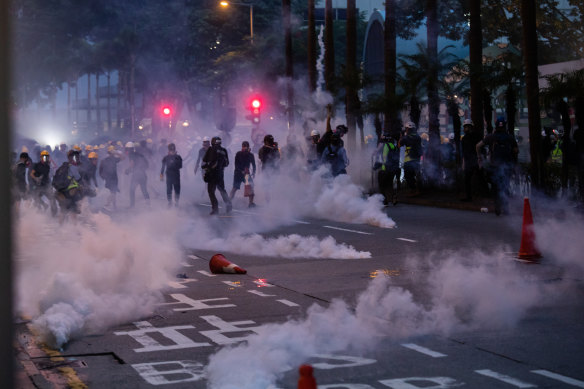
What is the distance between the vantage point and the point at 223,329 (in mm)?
8562

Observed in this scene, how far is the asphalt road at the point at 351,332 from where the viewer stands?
6680mm

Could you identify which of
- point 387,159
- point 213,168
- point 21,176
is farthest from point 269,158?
point 21,176

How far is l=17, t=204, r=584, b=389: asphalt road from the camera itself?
21.9 ft

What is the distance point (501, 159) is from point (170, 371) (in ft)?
50.0

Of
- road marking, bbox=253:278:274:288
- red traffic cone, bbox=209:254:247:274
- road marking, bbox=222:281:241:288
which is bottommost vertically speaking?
road marking, bbox=222:281:241:288

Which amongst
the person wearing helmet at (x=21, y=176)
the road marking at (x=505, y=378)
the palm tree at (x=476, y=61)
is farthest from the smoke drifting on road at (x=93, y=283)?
the palm tree at (x=476, y=61)

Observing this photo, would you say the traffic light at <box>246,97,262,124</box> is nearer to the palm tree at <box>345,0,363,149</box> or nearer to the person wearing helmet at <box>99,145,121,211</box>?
the palm tree at <box>345,0,363,149</box>

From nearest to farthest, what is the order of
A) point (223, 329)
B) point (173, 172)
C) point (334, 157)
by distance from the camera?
1. point (223, 329)
2. point (334, 157)
3. point (173, 172)

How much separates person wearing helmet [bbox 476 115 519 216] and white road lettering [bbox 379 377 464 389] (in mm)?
14492

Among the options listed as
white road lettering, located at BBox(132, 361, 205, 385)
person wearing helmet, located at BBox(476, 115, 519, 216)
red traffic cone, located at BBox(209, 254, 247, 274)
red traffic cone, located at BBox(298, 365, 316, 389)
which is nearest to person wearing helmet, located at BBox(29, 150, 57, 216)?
person wearing helmet, located at BBox(476, 115, 519, 216)

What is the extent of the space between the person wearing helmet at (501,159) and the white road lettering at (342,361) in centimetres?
1389

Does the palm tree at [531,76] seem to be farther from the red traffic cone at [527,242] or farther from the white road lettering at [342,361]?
the white road lettering at [342,361]

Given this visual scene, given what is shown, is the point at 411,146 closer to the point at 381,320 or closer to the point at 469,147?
the point at 469,147

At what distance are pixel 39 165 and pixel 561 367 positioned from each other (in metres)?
18.1
